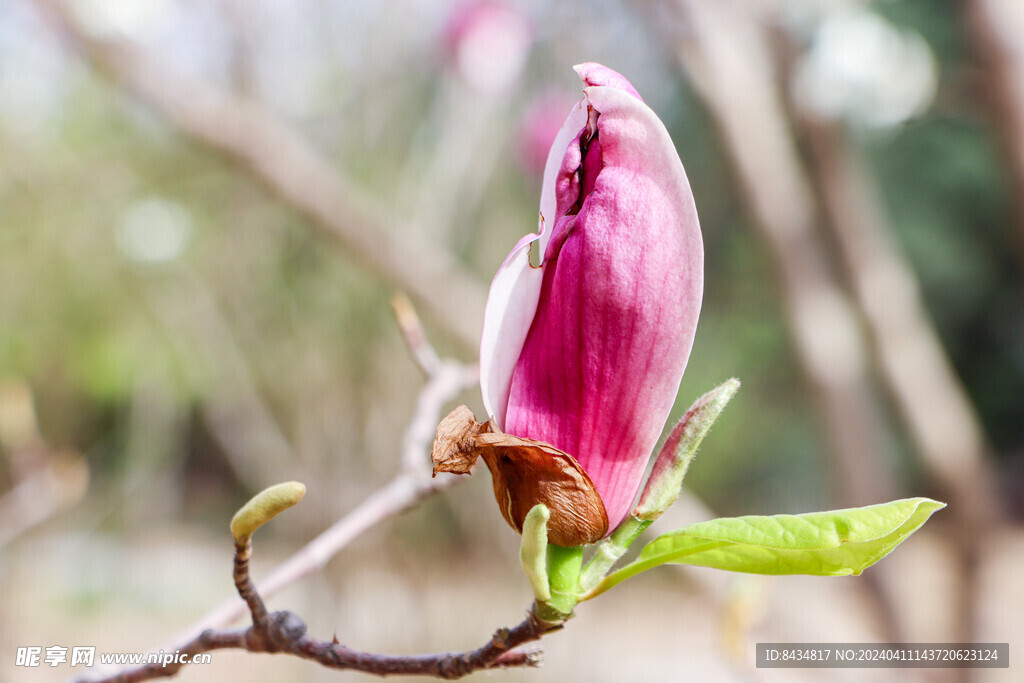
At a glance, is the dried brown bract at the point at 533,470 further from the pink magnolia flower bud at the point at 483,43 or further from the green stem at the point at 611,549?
the pink magnolia flower bud at the point at 483,43

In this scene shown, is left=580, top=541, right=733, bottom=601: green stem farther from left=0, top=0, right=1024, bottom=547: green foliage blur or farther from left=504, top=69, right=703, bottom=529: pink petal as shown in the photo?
left=0, top=0, right=1024, bottom=547: green foliage blur

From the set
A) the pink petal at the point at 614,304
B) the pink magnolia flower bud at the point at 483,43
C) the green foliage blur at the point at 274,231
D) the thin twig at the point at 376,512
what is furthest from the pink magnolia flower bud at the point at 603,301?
the pink magnolia flower bud at the point at 483,43

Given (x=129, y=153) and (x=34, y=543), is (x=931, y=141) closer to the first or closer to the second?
(x=129, y=153)

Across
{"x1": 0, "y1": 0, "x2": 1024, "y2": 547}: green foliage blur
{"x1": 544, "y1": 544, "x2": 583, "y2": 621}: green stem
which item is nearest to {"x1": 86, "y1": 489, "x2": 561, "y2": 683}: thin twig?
{"x1": 544, "y1": 544, "x2": 583, "y2": 621}: green stem

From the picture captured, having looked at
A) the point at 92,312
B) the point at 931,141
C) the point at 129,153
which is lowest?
the point at 129,153

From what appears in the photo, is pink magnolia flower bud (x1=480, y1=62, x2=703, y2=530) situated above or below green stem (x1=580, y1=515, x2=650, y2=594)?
above

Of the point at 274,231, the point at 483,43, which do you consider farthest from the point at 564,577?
the point at 274,231

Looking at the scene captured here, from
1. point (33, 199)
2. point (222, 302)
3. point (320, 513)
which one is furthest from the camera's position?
point (222, 302)

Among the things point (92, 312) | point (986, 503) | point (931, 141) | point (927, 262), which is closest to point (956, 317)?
point (927, 262)
